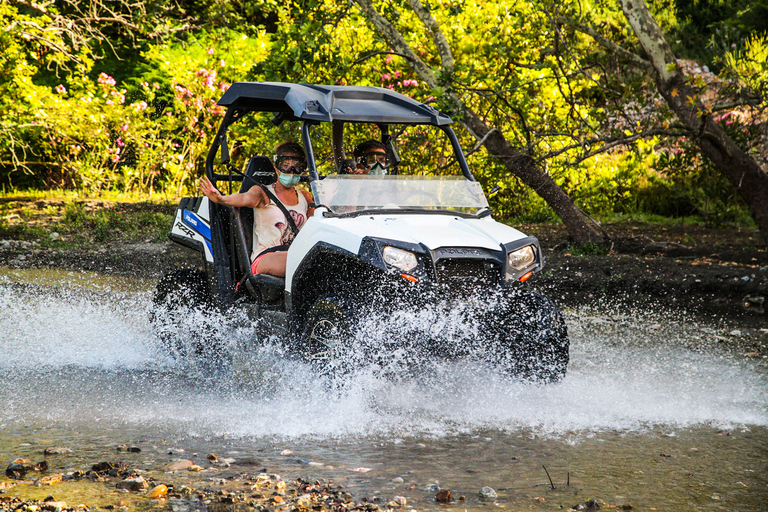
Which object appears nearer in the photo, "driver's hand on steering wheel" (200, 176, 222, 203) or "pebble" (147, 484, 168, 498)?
"pebble" (147, 484, 168, 498)

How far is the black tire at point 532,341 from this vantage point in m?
5.08

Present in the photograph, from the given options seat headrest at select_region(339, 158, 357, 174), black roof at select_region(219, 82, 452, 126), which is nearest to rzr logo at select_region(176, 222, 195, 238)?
black roof at select_region(219, 82, 452, 126)

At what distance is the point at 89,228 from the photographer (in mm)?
13172

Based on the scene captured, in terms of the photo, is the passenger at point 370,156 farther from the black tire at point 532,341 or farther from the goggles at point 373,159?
the black tire at point 532,341

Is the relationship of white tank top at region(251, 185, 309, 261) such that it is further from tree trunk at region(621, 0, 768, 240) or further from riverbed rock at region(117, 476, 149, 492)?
tree trunk at region(621, 0, 768, 240)

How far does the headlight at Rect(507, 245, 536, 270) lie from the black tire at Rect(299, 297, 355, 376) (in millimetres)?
1032

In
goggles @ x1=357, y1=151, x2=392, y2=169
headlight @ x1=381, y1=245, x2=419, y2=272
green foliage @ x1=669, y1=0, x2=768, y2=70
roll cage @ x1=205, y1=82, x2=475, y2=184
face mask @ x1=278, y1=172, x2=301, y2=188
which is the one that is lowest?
headlight @ x1=381, y1=245, x2=419, y2=272

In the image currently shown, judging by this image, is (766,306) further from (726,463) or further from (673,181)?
(673,181)

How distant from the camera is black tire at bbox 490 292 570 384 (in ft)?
16.7

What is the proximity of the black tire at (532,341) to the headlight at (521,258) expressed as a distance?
21 centimetres

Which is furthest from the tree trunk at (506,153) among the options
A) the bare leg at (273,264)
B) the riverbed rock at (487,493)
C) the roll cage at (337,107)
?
the riverbed rock at (487,493)

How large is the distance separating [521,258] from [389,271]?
0.95 meters

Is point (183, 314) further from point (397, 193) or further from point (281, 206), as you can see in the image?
point (397, 193)

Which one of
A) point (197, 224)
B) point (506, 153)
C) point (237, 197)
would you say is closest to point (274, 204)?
point (237, 197)
